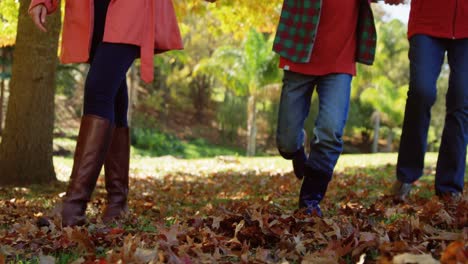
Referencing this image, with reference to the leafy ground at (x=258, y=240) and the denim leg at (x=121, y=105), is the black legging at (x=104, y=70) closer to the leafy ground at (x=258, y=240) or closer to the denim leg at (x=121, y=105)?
the denim leg at (x=121, y=105)

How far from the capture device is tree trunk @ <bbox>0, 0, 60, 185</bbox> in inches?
259

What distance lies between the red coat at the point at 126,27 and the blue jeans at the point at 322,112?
0.91m

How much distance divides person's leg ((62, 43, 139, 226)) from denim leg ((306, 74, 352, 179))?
50.6 inches

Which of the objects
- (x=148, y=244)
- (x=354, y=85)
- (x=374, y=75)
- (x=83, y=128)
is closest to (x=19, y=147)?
(x=83, y=128)

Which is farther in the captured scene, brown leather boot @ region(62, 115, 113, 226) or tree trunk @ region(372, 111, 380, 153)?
tree trunk @ region(372, 111, 380, 153)

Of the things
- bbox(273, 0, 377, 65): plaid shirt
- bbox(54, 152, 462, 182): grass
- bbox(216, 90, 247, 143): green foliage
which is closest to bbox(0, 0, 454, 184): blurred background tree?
bbox(216, 90, 247, 143): green foliage

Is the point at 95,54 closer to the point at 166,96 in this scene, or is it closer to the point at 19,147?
the point at 19,147

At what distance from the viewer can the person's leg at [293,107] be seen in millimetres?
3934

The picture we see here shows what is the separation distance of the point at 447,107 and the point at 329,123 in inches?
39.6

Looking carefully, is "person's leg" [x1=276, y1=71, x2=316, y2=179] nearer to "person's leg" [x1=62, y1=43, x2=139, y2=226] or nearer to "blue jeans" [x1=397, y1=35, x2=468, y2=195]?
"blue jeans" [x1=397, y1=35, x2=468, y2=195]

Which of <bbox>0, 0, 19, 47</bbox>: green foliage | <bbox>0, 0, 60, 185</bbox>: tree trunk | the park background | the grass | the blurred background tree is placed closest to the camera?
the park background

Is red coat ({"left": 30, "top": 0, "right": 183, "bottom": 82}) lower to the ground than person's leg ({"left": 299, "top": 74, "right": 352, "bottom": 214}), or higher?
higher

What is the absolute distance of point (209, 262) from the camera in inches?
84.7

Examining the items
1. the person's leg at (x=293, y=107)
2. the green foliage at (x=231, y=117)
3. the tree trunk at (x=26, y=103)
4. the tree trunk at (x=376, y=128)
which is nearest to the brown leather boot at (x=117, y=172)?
the person's leg at (x=293, y=107)
